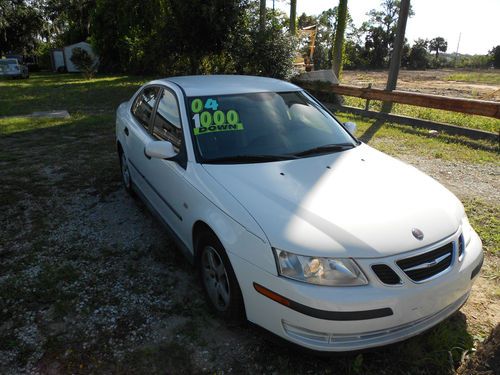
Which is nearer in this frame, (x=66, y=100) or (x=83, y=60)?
(x=66, y=100)

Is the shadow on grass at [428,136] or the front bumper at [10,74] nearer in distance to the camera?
the shadow on grass at [428,136]

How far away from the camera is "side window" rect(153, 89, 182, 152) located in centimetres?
338

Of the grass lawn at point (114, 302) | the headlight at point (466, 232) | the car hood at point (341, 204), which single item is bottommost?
the grass lawn at point (114, 302)

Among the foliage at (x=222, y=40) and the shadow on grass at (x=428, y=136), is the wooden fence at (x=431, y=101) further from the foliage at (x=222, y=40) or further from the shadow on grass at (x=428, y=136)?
the foliage at (x=222, y=40)

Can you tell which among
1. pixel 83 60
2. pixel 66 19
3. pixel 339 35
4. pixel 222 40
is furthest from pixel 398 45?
pixel 66 19

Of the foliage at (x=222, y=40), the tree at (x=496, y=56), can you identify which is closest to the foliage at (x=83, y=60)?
the foliage at (x=222, y=40)

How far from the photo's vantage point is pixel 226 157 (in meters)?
3.07

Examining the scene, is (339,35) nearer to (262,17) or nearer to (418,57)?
(262,17)

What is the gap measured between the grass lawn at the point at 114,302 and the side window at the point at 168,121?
1.09 meters

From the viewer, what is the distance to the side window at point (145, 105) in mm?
4152

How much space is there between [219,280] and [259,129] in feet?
4.34

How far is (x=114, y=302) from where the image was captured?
3059 mm

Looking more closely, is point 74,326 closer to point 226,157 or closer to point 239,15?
Answer: point 226,157

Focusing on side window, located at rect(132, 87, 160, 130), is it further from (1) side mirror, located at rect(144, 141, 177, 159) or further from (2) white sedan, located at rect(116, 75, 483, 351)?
(1) side mirror, located at rect(144, 141, 177, 159)
